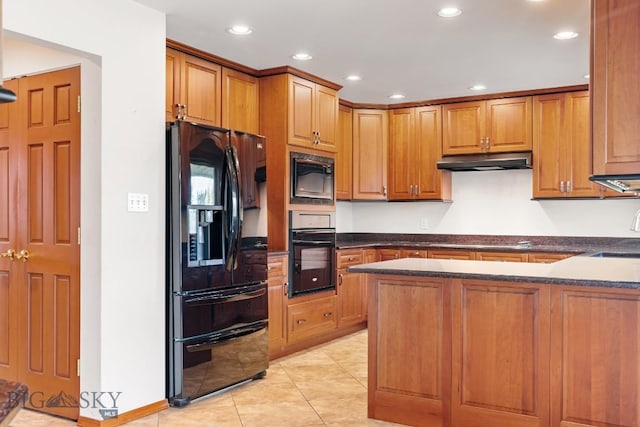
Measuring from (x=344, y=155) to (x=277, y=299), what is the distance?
6.98 feet

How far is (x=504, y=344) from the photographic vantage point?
115 inches

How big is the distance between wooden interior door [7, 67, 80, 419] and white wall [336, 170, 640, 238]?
3.75 metres

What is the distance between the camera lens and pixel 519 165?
565cm

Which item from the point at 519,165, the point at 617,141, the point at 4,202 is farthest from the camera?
the point at 519,165

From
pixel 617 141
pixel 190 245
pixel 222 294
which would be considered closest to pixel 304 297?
pixel 222 294

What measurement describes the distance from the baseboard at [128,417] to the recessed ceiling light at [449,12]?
293cm

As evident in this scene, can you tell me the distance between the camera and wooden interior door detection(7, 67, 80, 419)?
3.35m

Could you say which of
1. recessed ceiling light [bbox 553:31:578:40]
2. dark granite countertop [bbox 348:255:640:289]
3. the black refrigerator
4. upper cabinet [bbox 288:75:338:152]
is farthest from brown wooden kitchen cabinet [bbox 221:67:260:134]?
recessed ceiling light [bbox 553:31:578:40]

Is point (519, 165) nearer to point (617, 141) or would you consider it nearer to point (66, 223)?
point (617, 141)

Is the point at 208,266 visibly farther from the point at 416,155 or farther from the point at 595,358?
the point at 416,155

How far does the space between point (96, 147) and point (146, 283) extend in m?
0.84

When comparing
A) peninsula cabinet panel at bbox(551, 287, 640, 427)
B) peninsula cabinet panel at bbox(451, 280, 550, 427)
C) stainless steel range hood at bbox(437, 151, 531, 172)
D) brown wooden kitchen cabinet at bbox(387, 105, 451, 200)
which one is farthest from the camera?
brown wooden kitchen cabinet at bbox(387, 105, 451, 200)

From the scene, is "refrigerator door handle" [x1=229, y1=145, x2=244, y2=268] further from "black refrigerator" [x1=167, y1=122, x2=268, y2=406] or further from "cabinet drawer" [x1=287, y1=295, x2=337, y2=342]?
"cabinet drawer" [x1=287, y1=295, x2=337, y2=342]

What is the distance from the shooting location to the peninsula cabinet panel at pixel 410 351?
3.08 m
